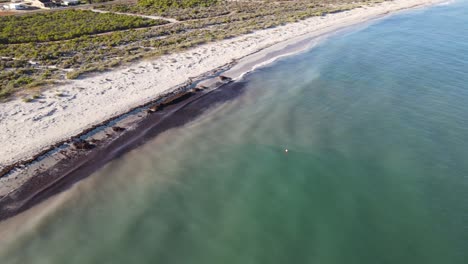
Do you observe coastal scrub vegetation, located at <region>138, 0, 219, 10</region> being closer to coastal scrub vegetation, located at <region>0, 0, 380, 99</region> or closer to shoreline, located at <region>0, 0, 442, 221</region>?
Result: coastal scrub vegetation, located at <region>0, 0, 380, 99</region>

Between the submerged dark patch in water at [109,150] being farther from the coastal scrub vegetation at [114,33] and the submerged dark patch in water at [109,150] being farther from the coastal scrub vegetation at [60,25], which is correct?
the coastal scrub vegetation at [60,25]

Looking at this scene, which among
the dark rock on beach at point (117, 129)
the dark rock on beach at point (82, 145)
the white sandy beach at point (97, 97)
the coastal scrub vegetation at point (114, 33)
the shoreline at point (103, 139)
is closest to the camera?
the shoreline at point (103, 139)

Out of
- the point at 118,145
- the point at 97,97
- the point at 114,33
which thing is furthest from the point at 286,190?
the point at 114,33

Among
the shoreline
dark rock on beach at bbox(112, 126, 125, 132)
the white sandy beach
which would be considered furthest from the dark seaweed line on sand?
the white sandy beach

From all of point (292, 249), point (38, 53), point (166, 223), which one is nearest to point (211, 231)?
point (166, 223)

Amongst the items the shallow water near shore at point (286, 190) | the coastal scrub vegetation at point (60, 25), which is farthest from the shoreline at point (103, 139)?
the coastal scrub vegetation at point (60, 25)

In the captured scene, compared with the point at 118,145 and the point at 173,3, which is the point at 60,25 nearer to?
the point at 173,3

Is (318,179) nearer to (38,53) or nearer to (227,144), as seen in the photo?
(227,144)

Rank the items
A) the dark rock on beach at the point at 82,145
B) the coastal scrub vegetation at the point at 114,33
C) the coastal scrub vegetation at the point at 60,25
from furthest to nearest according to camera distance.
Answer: the coastal scrub vegetation at the point at 60,25, the coastal scrub vegetation at the point at 114,33, the dark rock on beach at the point at 82,145
